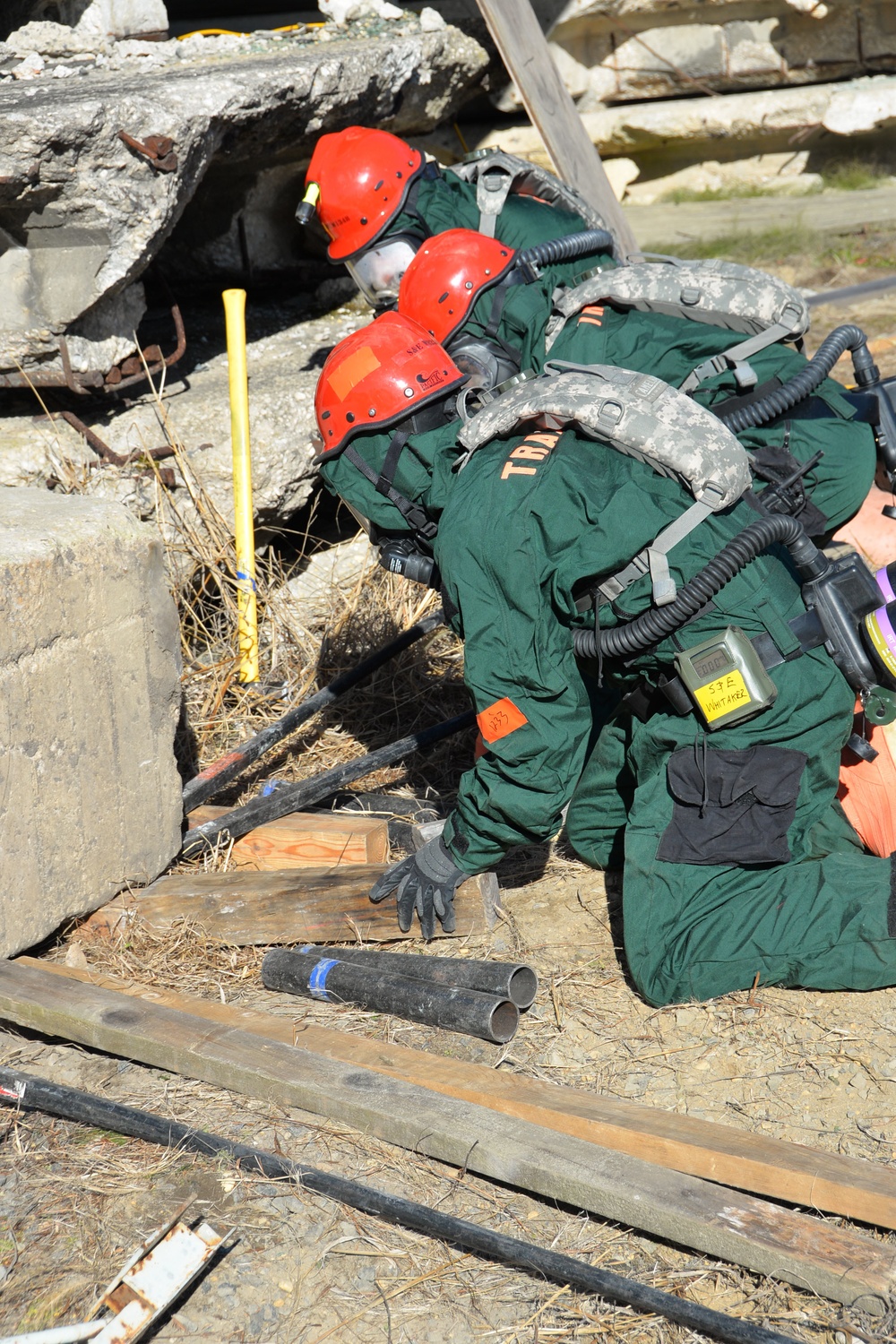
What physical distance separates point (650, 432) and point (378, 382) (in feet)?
2.60

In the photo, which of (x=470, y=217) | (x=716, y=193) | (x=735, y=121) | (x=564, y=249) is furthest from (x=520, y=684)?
(x=716, y=193)

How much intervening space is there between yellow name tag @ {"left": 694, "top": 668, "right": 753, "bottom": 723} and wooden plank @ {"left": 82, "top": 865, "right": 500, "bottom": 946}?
79 centimetres

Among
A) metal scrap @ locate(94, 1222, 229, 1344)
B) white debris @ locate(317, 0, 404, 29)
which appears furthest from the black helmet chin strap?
white debris @ locate(317, 0, 404, 29)

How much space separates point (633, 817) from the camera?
3018 millimetres

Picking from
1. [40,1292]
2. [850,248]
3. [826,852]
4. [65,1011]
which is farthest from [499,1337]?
[850,248]

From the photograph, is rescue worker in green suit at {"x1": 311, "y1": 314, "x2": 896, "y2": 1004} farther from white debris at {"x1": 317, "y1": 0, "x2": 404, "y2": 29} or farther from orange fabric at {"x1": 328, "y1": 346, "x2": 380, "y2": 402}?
white debris at {"x1": 317, "y1": 0, "x2": 404, "y2": 29}

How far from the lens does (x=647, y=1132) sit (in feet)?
7.68

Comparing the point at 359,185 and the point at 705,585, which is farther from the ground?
the point at 359,185

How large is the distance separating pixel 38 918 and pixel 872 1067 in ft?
6.90

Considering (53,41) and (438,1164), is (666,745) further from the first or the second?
(53,41)

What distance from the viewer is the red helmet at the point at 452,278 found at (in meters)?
3.85

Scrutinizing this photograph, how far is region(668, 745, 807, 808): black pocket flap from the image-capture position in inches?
113

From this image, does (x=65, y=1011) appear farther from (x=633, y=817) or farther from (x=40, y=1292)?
(x=633, y=817)

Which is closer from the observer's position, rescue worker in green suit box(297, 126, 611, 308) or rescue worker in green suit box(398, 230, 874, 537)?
rescue worker in green suit box(398, 230, 874, 537)
